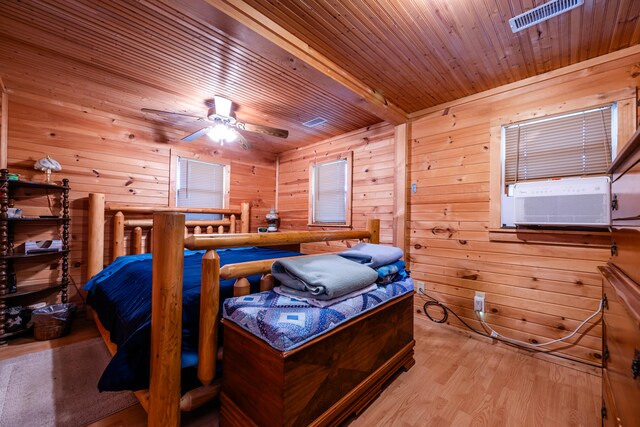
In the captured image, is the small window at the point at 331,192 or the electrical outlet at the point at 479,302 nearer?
the electrical outlet at the point at 479,302

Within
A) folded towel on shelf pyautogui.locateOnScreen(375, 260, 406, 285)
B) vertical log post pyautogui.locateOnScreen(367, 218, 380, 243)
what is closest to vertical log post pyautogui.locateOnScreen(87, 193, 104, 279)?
vertical log post pyautogui.locateOnScreen(367, 218, 380, 243)

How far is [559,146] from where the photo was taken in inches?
85.8

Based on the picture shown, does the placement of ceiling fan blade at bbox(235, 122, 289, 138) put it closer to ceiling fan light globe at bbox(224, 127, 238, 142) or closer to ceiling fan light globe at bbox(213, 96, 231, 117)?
ceiling fan light globe at bbox(224, 127, 238, 142)

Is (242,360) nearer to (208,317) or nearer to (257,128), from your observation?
(208,317)

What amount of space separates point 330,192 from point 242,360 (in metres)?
3.06

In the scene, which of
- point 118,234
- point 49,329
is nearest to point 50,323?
point 49,329

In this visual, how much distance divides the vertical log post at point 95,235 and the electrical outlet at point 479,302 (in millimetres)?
3925

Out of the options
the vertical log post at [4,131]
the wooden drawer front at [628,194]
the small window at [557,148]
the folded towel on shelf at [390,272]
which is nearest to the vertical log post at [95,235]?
the vertical log post at [4,131]

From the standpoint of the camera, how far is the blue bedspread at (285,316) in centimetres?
109

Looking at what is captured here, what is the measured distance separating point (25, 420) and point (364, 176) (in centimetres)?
352

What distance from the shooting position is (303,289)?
1.37 m

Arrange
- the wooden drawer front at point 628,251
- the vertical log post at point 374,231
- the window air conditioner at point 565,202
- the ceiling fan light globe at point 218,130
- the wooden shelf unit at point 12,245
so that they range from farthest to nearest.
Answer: the ceiling fan light globe at point 218,130, the vertical log post at point 374,231, the wooden shelf unit at point 12,245, the window air conditioner at point 565,202, the wooden drawer front at point 628,251

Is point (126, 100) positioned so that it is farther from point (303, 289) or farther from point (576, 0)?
point (576, 0)

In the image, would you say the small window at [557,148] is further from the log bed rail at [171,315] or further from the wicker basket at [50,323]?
the wicker basket at [50,323]
